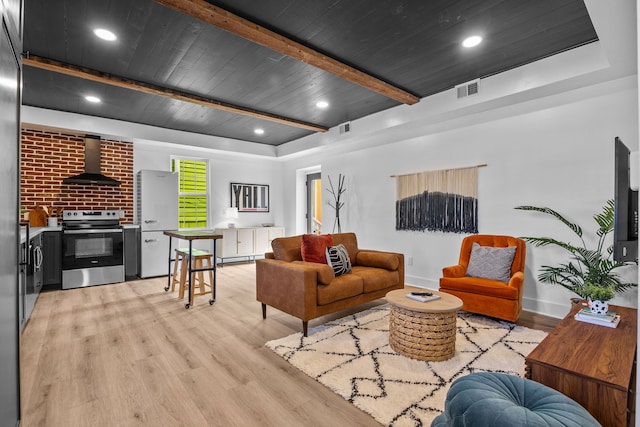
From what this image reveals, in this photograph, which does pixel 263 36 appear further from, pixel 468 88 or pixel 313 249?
pixel 468 88

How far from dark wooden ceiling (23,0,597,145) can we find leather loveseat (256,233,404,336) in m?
1.93

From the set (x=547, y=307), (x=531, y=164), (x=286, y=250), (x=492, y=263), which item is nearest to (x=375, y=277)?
(x=286, y=250)

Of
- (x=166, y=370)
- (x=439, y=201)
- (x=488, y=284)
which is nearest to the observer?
(x=166, y=370)

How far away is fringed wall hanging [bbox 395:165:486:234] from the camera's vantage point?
4.38 metres

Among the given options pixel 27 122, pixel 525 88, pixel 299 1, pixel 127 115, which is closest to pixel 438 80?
pixel 525 88

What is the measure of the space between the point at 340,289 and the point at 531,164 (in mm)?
2752

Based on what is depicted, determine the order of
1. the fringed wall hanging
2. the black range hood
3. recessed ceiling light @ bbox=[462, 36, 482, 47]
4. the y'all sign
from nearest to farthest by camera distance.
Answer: recessed ceiling light @ bbox=[462, 36, 482, 47], the fringed wall hanging, the black range hood, the y'all sign

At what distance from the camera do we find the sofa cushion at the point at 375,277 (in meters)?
3.44

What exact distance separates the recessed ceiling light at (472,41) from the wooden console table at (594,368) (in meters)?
2.39

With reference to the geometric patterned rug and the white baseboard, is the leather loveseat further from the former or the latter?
the white baseboard

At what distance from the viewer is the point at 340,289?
3.14m

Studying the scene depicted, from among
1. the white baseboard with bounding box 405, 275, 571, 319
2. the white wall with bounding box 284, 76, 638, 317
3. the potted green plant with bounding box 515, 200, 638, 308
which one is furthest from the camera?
the white baseboard with bounding box 405, 275, 571, 319

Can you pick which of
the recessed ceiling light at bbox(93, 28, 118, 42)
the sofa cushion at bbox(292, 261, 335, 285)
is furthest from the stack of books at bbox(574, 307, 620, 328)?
the recessed ceiling light at bbox(93, 28, 118, 42)

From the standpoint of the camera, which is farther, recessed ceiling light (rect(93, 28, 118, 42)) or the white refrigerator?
the white refrigerator
